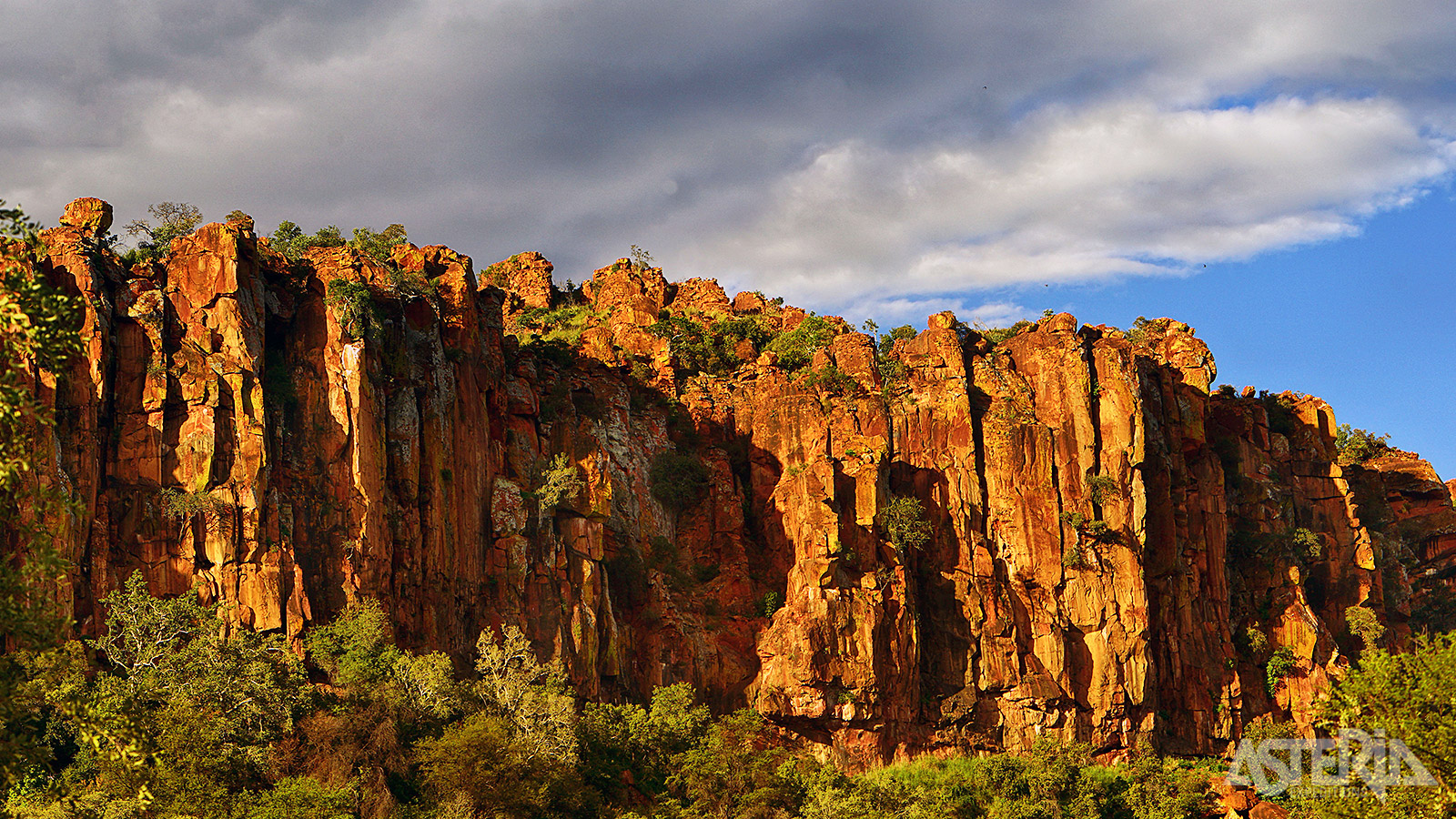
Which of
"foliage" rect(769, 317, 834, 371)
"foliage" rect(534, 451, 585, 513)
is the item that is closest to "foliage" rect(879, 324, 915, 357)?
"foliage" rect(769, 317, 834, 371)

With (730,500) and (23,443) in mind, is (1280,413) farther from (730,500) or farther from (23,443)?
(23,443)

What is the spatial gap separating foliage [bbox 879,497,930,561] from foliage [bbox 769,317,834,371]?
14628 mm

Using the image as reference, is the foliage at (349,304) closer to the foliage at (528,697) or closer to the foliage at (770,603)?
the foliage at (528,697)

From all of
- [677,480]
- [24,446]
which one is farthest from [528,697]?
[24,446]

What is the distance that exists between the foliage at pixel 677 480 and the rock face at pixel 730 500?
0.85 feet

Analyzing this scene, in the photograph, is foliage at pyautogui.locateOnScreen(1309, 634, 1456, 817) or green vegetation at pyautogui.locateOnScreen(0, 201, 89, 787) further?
foliage at pyautogui.locateOnScreen(1309, 634, 1456, 817)

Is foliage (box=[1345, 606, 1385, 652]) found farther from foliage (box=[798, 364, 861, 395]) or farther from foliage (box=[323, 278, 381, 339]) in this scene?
foliage (box=[323, 278, 381, 339])

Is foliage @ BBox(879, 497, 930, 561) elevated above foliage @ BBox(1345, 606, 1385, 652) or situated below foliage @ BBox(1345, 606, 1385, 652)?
above

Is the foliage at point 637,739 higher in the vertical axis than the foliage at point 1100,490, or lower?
lower

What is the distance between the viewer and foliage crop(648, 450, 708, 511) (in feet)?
223

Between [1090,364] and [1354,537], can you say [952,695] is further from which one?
[1354,537]

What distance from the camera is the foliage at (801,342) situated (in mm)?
79875

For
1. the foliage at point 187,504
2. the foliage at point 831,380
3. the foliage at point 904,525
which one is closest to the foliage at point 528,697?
the foliage at point 187,504

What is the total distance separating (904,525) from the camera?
66.2 metres
